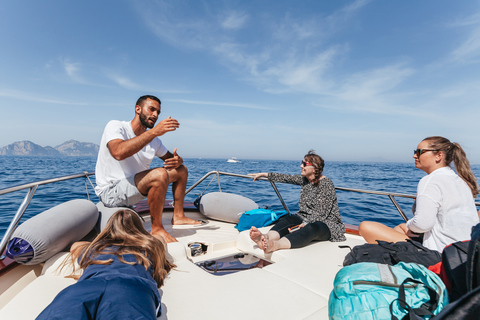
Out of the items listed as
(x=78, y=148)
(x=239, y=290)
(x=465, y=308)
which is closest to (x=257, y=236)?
(x=239, y=290)

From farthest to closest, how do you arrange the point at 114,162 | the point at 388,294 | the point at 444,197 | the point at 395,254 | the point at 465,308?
1. the point at 114,162
2. the point at 444,197
3. the point at 395,254
4. the point at 388,294
5. the point at 465,308

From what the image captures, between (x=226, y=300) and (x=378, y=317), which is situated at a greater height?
(x=378, y=317)

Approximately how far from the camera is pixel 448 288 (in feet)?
3.55

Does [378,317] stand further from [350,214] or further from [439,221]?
[350,214]

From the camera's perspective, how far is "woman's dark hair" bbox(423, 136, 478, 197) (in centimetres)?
185

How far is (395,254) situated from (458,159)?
35.5 inches

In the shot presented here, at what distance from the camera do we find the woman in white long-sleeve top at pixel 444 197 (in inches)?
67.3

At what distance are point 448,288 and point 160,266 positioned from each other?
1.45 meters

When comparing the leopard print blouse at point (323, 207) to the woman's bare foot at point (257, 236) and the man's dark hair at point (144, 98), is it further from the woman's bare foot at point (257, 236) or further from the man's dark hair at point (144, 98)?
the man's dark hair at point (144, 98)

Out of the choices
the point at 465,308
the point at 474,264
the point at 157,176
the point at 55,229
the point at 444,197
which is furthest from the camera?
the point at 157,176

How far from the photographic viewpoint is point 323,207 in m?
2.76

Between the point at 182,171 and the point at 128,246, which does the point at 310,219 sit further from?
the point at 128,246

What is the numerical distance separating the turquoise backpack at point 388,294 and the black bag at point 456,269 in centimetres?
5

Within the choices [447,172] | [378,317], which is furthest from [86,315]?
[447,172]
